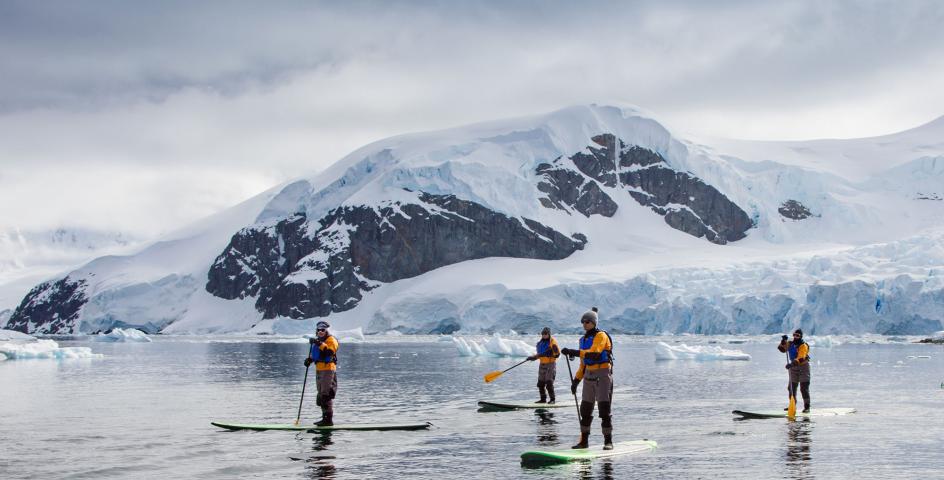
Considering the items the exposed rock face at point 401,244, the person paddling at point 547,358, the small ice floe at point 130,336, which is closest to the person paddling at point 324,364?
the person paddling at point 547,358

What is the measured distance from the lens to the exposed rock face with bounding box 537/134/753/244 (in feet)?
605

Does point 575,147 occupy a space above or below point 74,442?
above

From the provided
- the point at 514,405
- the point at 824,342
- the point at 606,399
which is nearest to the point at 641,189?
the point at 824,342

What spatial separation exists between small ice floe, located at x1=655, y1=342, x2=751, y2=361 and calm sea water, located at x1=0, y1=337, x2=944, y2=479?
14587 mm

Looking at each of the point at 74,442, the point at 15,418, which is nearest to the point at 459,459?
the point at 74,442

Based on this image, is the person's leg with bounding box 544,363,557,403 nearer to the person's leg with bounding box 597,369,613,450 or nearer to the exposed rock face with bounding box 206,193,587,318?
the person's leg with bounding box 597,369,613,450

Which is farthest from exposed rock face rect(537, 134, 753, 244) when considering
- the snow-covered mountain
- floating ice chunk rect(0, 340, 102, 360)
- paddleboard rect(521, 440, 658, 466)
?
paddleboard rect(521, 440, 658, 466)

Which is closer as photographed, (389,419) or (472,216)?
A: (389,419)

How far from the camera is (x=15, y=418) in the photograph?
82.9 ft

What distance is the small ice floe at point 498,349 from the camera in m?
61.8

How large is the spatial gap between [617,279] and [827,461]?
4398 inches

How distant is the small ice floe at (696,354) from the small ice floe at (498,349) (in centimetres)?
795

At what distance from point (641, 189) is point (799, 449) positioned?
180 m

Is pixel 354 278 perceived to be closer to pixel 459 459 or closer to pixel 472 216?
pixel 472 216
